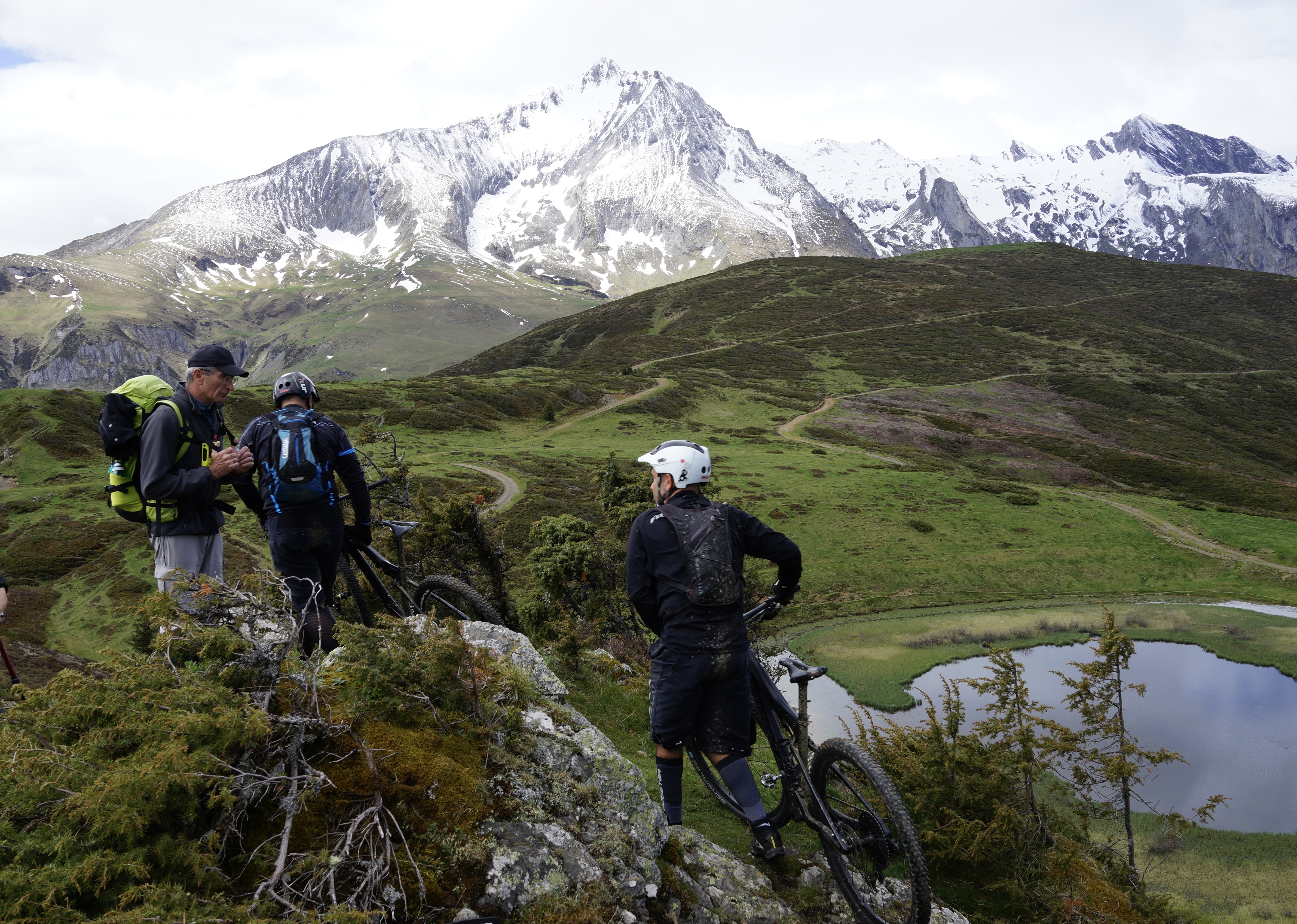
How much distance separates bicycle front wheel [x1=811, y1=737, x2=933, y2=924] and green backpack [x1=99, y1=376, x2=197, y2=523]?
7.26 meters

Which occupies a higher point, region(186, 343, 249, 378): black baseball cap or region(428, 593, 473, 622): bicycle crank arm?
region(186, 343, 249, 378): black baseball cap

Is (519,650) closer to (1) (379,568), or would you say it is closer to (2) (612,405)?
(1) (379,568)

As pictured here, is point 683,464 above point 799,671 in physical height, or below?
above

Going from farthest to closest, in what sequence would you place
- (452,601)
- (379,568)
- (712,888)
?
(452,601), (379,568), (712,888)

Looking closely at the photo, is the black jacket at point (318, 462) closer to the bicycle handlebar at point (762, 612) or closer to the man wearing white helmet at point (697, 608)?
the man wearing white helmet at point (697, 608)

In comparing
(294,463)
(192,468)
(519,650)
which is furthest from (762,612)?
(192,468)

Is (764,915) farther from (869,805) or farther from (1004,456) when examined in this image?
(1004,456)

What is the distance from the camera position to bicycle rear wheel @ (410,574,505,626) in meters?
9.30

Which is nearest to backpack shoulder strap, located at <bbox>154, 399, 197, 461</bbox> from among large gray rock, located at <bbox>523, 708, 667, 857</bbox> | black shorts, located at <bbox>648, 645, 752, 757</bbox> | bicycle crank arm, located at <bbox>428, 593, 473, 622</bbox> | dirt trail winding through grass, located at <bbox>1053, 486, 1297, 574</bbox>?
bicycle crank arm, located at <bbox>428, 593, 473, 622</bbox>

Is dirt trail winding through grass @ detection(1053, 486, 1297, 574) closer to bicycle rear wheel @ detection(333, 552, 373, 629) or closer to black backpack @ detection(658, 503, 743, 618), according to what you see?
black backpack @ detection(658, 503, 743, 618)

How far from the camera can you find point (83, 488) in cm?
4462

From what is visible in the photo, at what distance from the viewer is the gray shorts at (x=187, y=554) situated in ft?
22.3

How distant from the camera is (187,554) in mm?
6895

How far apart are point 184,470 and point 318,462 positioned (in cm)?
126
